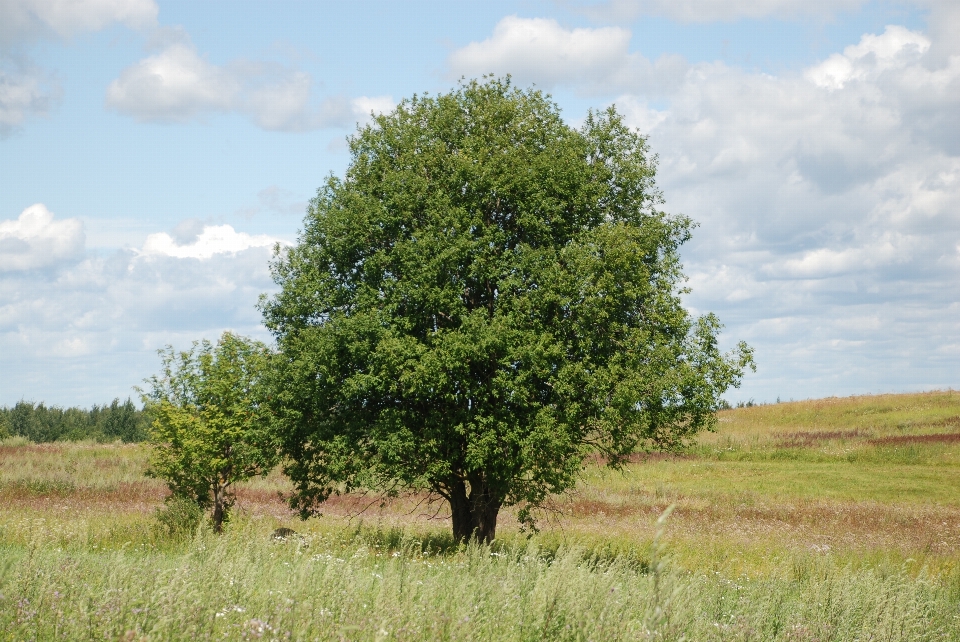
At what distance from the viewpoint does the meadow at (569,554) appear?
7.20 meters

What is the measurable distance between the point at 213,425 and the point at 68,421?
12603cm

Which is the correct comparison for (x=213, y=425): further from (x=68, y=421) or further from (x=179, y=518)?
(x=68, y=421)

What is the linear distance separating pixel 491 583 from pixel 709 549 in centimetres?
1884

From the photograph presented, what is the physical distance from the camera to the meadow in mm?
7199

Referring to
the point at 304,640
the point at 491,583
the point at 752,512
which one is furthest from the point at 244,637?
the point at 752,512

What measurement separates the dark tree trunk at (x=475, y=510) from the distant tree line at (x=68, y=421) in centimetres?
10104

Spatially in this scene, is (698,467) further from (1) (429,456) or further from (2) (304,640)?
(2) (304,640)

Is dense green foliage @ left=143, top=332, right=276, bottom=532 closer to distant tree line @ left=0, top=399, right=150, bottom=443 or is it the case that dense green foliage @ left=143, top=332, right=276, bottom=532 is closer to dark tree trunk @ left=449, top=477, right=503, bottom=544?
dark tree trunk @ left=449, top=477, right=503, bottom=544

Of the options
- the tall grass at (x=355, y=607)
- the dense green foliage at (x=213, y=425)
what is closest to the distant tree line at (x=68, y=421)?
the dense green foliage at (x=213, y=425)

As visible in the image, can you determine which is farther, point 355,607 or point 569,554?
point 569,554

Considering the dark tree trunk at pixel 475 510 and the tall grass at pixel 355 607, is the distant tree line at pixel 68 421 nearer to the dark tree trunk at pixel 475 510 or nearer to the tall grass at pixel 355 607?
the dark tree trunk at pixel 475 510

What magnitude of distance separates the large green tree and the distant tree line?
10148 centimetres

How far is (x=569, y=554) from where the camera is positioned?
880 cm

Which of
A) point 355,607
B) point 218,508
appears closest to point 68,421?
point 218,508
